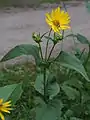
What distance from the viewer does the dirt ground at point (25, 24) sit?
4034 millimetres

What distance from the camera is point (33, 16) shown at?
15.6 feet

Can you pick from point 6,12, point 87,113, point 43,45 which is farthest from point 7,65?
point 6,12

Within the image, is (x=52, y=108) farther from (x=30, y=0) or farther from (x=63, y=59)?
(x=30, y=0)

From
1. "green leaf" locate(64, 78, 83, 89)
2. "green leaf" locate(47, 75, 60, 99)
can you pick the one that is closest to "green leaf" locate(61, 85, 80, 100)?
"green leaf" locate(64, 78, 83, 89)

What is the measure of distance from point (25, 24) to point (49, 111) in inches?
106

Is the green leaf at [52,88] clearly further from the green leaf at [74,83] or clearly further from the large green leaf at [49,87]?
the green leaf at [74,83]

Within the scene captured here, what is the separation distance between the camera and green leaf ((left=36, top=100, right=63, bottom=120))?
5.92 ft

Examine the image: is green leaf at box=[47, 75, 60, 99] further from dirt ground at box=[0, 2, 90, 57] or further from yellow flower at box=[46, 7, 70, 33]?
dirt ground at box=[0, 2, 90, 57]

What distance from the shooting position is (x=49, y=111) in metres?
1.85

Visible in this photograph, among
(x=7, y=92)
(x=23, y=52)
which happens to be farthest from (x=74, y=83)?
(x=7, y=92)

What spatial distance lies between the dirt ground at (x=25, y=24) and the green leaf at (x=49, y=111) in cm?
183

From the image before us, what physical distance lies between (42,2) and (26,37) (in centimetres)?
112

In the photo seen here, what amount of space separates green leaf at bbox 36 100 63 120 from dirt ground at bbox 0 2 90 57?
6.01ft

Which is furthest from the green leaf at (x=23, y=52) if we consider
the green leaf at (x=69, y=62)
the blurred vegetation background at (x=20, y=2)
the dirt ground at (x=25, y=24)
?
the blurred vegetation background at (x=20, y=2)
